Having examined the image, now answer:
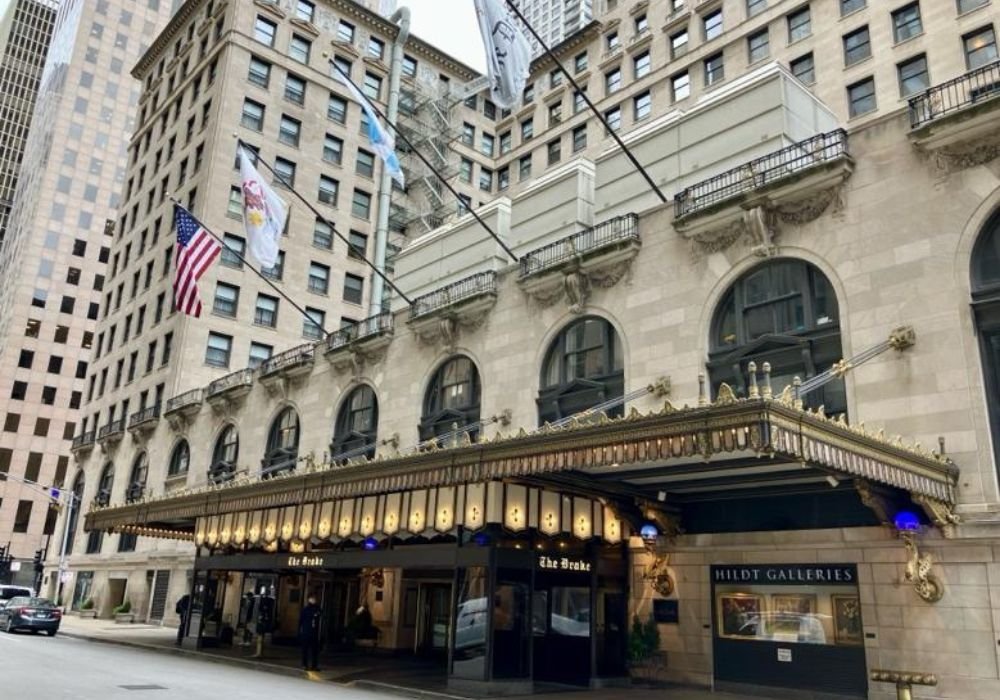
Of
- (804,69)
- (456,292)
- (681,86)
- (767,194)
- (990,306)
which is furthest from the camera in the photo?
(681,86)

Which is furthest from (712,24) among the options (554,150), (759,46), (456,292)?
(456,292)

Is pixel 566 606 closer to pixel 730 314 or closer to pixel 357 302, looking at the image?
pixel 730 314

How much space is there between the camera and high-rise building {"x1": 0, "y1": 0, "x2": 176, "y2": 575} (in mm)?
89188

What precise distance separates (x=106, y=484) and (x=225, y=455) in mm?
17681

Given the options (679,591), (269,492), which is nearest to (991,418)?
(679,591)

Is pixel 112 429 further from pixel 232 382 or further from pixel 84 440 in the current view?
pixel 232 382

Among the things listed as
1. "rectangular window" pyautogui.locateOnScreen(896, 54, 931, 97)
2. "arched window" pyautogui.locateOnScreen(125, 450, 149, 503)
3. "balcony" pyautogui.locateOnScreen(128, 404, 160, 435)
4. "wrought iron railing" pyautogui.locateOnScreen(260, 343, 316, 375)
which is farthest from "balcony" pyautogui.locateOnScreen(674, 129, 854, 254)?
"arched window" pyautogui.locateOnScreen(125, 450, 149, 503)

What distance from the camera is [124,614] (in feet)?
143

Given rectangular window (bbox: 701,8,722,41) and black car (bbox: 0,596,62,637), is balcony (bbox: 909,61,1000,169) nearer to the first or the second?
rectangular window (bbox: 701,8,722,41)

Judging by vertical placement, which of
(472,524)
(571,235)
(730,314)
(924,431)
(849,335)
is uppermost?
(571,235)

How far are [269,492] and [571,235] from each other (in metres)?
12.0

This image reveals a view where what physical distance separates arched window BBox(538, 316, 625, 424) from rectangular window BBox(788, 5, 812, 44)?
25.4 metres

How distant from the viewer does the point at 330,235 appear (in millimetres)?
54312

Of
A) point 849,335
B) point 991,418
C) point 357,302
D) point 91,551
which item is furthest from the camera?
point 357,302
